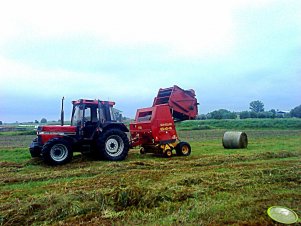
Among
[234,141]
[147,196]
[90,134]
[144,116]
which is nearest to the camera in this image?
[147,196]

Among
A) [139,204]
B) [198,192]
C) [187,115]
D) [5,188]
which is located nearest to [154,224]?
[139,204]

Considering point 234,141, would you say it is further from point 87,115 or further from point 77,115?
point 77,115

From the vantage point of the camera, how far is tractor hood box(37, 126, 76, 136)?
10.4 meters

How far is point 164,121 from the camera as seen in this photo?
1211 centimetres

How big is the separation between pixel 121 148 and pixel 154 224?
6.89 metres

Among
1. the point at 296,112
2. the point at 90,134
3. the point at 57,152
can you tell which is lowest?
the point at 57,152

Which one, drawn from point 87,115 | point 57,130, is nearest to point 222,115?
point 87,115

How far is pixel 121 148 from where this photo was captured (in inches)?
443

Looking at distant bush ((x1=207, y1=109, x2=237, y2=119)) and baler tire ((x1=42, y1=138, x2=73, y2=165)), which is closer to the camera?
baler tire ((x1=42, y1=138, x2=73, y2=165))

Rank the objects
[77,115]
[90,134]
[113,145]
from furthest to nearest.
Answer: [77,115], [113,145], [90,134]

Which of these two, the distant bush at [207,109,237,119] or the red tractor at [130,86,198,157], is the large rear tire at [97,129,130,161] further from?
the distant bush at [207,109,237,119]

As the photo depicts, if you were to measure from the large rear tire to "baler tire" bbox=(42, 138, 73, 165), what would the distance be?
1105 mm

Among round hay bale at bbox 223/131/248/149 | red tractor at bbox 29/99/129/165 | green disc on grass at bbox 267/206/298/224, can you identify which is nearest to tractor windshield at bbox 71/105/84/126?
red tractor at bbox 29/99/129/165

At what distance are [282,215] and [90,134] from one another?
7616 millimetres
